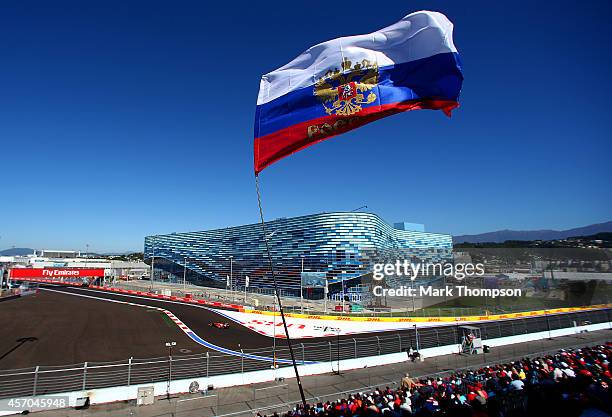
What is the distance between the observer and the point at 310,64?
6.70 m

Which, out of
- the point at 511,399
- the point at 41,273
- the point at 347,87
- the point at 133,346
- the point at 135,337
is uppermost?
the point at 347,87

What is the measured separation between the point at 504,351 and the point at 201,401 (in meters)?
20.5

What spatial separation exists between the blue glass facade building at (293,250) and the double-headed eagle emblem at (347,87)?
184 feet

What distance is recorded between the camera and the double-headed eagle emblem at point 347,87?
625 cm

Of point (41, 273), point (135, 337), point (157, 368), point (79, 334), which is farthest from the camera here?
point (41, 273)

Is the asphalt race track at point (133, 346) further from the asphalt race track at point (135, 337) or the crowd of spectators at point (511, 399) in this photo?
the crowd of spectators at point (511, 399)

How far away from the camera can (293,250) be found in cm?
8012

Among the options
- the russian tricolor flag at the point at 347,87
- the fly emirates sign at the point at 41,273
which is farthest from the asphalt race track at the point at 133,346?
the fly emirates sign at the point at 41,273

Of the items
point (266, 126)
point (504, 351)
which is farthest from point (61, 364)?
point (504, 351)

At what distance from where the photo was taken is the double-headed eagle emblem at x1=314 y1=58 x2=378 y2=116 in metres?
6.25

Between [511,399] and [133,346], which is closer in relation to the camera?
[511,399]

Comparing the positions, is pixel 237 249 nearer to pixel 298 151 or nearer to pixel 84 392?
pixel 84 392

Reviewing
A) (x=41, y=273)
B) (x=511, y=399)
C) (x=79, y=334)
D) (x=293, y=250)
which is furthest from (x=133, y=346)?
(x=293, y=250)

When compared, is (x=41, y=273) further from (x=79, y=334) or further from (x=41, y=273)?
(x=79, y=334)
